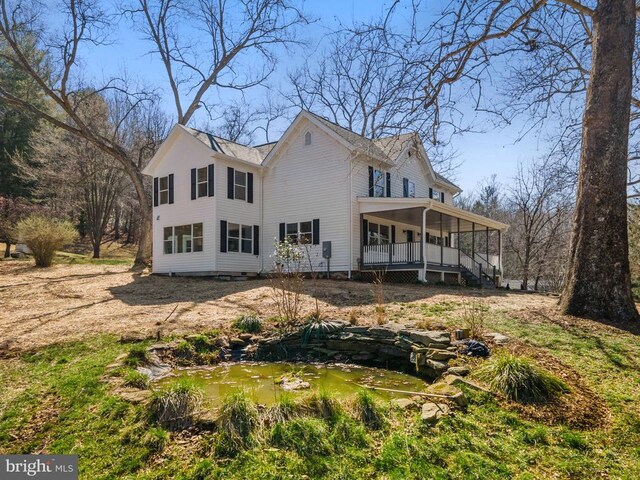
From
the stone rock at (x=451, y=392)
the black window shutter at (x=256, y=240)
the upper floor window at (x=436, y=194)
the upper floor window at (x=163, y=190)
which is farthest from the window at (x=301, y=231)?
the stone rock at (x=451, y=392)

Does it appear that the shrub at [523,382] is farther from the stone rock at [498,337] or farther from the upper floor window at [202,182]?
the upper floor window at [202,182]

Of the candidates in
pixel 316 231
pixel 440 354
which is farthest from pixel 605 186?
pixel 316 231

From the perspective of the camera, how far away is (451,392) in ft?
15.1

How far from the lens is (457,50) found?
26.0 feet

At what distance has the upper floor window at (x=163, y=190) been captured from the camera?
1983 cm

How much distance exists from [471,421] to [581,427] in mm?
972

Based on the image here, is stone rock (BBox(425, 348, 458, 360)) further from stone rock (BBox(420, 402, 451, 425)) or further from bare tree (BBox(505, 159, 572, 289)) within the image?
bare tree (BBox(505, 159, 572, 289))

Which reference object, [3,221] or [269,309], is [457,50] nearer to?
[269,309]

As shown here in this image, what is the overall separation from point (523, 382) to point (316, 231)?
13.9 meters

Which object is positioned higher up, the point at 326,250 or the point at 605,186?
the point at 605,186

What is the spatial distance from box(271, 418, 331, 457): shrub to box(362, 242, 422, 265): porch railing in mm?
13383

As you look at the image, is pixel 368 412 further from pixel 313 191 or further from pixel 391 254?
pixel 313 191

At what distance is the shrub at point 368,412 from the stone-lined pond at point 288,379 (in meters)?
0.78

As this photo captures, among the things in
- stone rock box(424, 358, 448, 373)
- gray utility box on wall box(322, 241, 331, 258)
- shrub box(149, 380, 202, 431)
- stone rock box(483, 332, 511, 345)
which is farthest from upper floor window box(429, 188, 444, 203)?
shrub box(149, 380, 202, 431)
